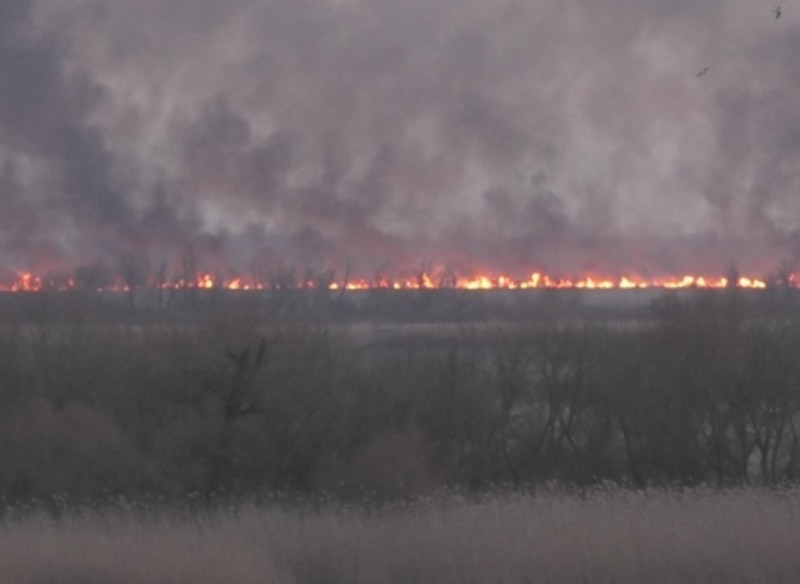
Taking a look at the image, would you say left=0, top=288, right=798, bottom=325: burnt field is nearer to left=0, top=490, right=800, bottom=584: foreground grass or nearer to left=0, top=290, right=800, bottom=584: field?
left=0, top=290, right=800, bottom=584: field

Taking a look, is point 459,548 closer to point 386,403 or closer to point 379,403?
point 379,403

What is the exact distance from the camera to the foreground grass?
24.6 ft

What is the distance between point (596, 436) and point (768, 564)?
2087 centimetres

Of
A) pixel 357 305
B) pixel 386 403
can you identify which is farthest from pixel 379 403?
pixel 357 305

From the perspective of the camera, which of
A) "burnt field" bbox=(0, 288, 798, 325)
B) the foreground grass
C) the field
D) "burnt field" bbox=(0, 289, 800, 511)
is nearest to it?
the foreground grass

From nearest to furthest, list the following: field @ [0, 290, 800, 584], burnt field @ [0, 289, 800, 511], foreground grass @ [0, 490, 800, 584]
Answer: foreground grass @ [0, 490, 800, 584]
field @ [0, 290, 800, 584]
burnt field @ [0, 289, 800, 511]

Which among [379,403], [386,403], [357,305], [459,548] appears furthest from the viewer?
[357,305]

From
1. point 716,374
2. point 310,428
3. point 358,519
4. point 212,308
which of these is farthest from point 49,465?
point 716,374

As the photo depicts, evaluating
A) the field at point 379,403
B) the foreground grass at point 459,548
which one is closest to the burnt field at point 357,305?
the field at point 379,403

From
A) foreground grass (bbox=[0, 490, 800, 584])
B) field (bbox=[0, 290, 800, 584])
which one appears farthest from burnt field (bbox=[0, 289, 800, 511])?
foreground grass (bbox=[0, 490, 800, 584])

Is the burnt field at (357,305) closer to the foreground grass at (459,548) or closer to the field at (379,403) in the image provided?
the field at (379,403)

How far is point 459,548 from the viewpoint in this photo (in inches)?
317

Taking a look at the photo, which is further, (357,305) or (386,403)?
(357,305)

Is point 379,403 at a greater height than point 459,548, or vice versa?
point 459,548
